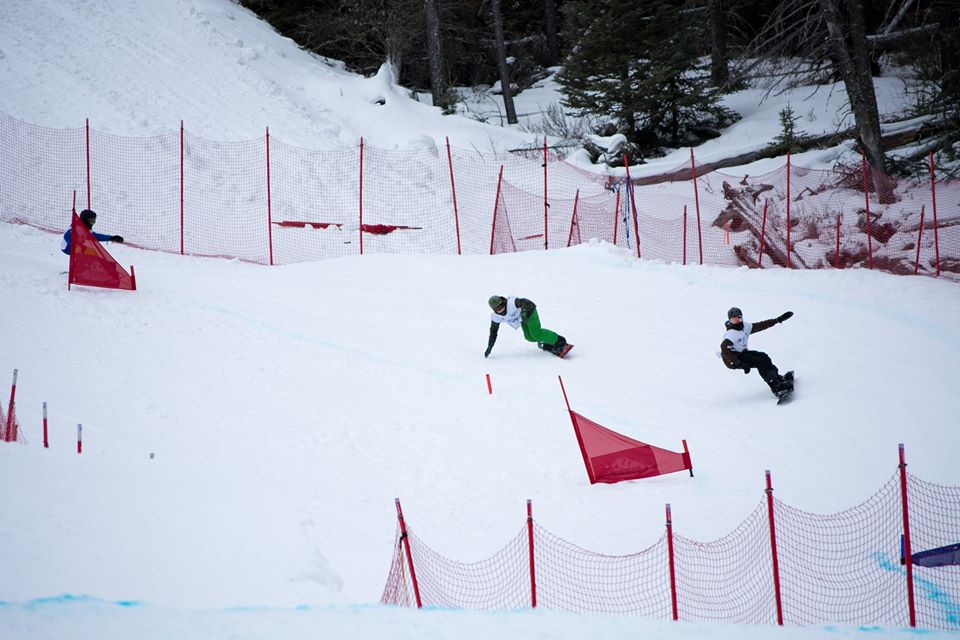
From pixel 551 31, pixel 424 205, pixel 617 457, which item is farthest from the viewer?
pixel 551 31

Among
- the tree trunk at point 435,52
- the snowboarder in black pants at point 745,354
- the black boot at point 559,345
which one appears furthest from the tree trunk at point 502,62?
the snowboarder in black pants at point 745,354

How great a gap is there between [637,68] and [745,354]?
720 inches

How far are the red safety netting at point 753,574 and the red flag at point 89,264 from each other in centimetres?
981

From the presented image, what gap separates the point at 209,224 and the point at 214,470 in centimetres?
1450

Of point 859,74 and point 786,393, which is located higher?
point 859,74

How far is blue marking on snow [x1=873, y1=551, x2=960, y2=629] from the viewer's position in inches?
255

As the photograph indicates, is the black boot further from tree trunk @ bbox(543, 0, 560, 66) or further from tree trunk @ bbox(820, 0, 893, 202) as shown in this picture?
tree trunk @ bbox(543, 0, 560, 66)

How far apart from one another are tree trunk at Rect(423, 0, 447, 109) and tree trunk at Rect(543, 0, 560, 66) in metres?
8.18

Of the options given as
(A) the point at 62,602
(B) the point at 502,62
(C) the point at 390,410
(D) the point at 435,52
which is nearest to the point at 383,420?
(C) the point at 390,410

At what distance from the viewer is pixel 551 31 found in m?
37.6

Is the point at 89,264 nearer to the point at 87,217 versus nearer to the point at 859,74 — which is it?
the point at 87,217

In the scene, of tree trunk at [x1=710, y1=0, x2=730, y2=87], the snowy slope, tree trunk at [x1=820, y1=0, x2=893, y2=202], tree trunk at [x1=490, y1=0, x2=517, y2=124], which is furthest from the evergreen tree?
the snowy slope

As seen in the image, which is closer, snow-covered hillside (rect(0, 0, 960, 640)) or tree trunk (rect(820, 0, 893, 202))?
snow-covered hillside (rect(0, 0, 960, 640))

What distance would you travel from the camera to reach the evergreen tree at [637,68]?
86.8ft
